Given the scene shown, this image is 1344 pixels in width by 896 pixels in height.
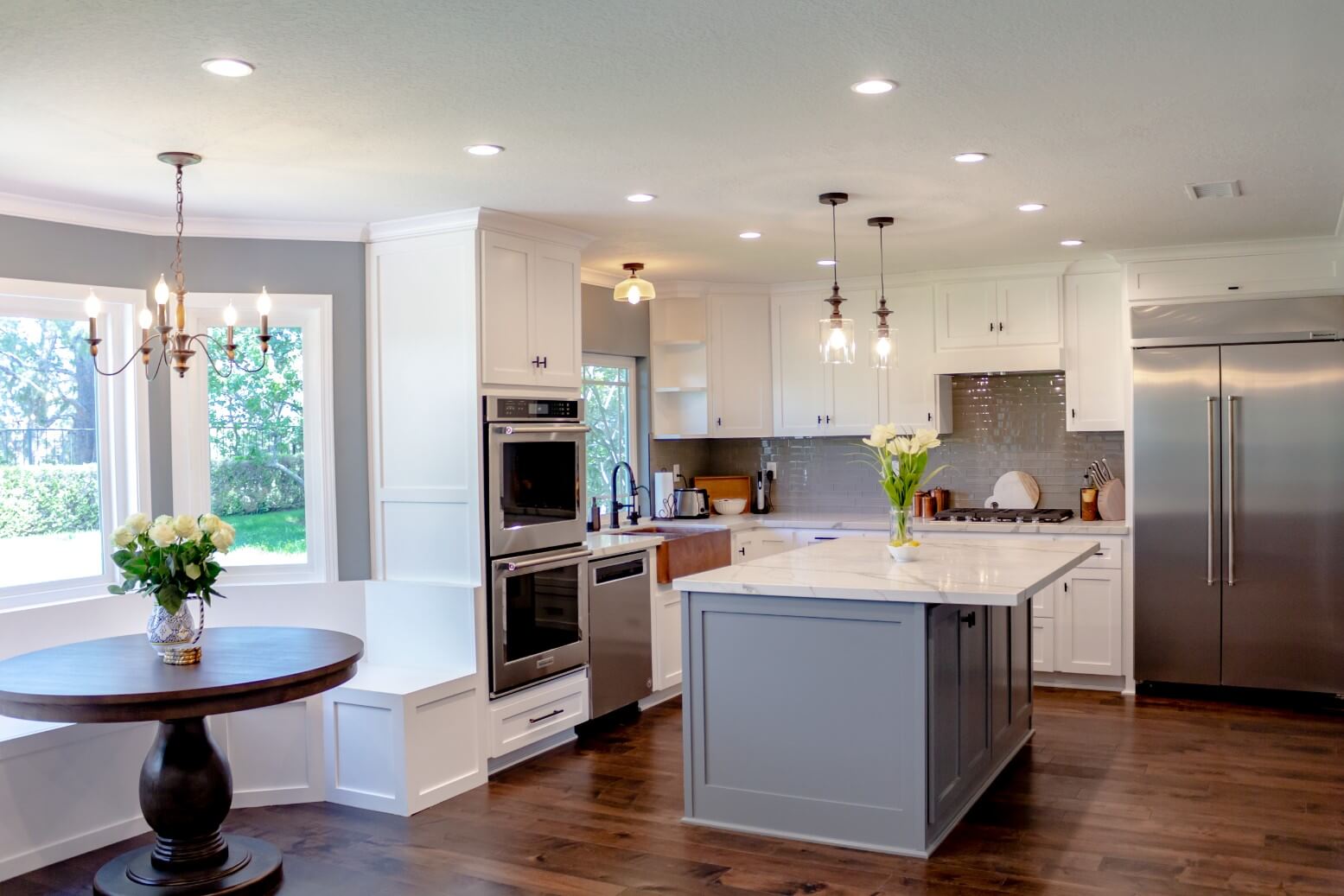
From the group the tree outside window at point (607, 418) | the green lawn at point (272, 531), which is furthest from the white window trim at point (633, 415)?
the green lawn at point (272, 531)

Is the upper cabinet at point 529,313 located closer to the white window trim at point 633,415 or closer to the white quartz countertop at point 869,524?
the white window trim at point 633,415

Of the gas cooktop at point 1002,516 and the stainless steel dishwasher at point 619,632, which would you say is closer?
the stainless steel dishwasher at point 619,632

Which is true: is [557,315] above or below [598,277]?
below

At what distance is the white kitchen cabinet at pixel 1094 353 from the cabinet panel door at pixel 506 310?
315cm

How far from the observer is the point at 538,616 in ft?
16.1

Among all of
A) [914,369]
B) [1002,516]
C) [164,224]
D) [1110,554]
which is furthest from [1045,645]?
[164,224]

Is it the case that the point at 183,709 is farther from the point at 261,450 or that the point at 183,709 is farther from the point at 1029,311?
the point at 1029,311

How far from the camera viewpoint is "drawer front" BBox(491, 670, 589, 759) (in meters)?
4.70

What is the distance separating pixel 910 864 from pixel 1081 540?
2.93 m

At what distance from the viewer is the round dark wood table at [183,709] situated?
10.5ft

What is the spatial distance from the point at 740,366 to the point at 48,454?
394 centimetres

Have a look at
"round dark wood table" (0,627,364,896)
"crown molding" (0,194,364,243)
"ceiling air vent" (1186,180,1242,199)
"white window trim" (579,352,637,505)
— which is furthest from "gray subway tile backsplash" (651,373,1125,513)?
"round dark wood table" (0,627,364,896)

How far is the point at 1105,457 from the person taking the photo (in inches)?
257

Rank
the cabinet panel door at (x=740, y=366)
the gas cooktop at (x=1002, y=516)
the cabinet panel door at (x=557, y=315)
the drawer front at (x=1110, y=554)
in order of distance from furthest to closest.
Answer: the cabinet panel door at (x=740, y=366) < the gas cooktop at (x=1002, y=516) < the drawer front at (x=1110, y=554) < the cabinet panel door at (x=557, y=315)
